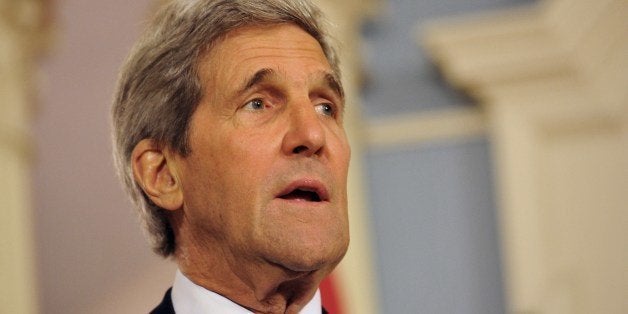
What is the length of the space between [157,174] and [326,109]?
0.19 metres

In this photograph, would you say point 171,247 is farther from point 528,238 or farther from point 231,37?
point 528,238

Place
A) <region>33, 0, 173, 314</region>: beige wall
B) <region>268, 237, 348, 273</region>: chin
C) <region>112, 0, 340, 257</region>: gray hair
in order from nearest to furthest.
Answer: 1. <region>268, 237, 348, 273</region>: chin
2. <region>112, 0, 340, 257</region>: gray hair
3. <region>33, 0, 173, 314</region>: beige wall

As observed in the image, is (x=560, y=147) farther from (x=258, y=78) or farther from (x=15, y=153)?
(x=258, y=78)

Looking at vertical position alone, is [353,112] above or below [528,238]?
above

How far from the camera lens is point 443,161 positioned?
322 centimetres

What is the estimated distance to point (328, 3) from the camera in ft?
10.0

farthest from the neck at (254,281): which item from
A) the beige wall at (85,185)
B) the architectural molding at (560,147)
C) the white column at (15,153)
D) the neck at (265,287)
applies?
the architectural molding at (560,147)

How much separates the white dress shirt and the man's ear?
83 millimetres

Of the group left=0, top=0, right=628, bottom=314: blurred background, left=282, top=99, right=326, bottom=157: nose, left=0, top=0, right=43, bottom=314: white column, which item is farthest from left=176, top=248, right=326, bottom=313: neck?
left=0, top=0, right=628, bottom=314: blurred background

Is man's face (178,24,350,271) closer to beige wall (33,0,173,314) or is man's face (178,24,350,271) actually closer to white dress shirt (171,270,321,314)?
white dress shirt (171,270,321,314)

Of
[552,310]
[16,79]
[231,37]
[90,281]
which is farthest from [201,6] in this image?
[552,310]

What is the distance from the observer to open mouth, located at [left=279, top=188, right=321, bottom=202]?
0.86m

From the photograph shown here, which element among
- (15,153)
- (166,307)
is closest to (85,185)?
(15,153)

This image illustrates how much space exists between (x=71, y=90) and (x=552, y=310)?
5.87 ft
